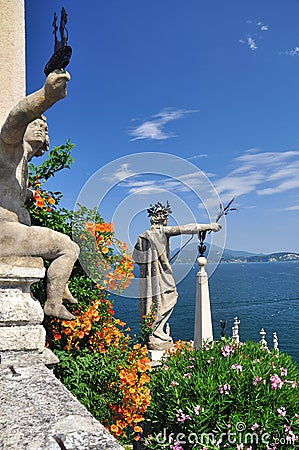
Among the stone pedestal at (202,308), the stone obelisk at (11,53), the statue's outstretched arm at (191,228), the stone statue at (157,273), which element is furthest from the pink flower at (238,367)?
the stone statue at (157,273)

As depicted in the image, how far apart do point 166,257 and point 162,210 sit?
2.84ft

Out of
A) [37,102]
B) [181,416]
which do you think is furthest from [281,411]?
[37,102]

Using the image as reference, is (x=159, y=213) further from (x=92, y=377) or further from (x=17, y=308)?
(x=17, y=308)

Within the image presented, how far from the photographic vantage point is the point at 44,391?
5.90 ft

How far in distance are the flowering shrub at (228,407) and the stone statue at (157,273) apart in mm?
3458

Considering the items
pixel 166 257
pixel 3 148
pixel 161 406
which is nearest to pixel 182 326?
pixel 166 257

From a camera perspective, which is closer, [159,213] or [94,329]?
[94,329]

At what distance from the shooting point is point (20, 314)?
241 centimetres

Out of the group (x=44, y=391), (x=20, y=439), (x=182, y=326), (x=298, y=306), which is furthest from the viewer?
(x=298, y=306)

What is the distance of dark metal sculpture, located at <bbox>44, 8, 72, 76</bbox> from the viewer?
212cm

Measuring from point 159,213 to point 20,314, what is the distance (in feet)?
17.6

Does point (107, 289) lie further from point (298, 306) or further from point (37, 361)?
point (298, 306)

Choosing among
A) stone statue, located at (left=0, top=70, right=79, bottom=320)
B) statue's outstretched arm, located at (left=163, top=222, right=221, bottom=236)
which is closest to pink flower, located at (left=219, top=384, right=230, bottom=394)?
stone statue, located at (left=0, top=70, right=79, bottom=320)

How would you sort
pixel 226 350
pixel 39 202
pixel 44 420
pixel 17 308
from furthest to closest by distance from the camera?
1. pixel 226 350
2. pixel 39 202
3. pixel 17 308
4. pixel 44 420
